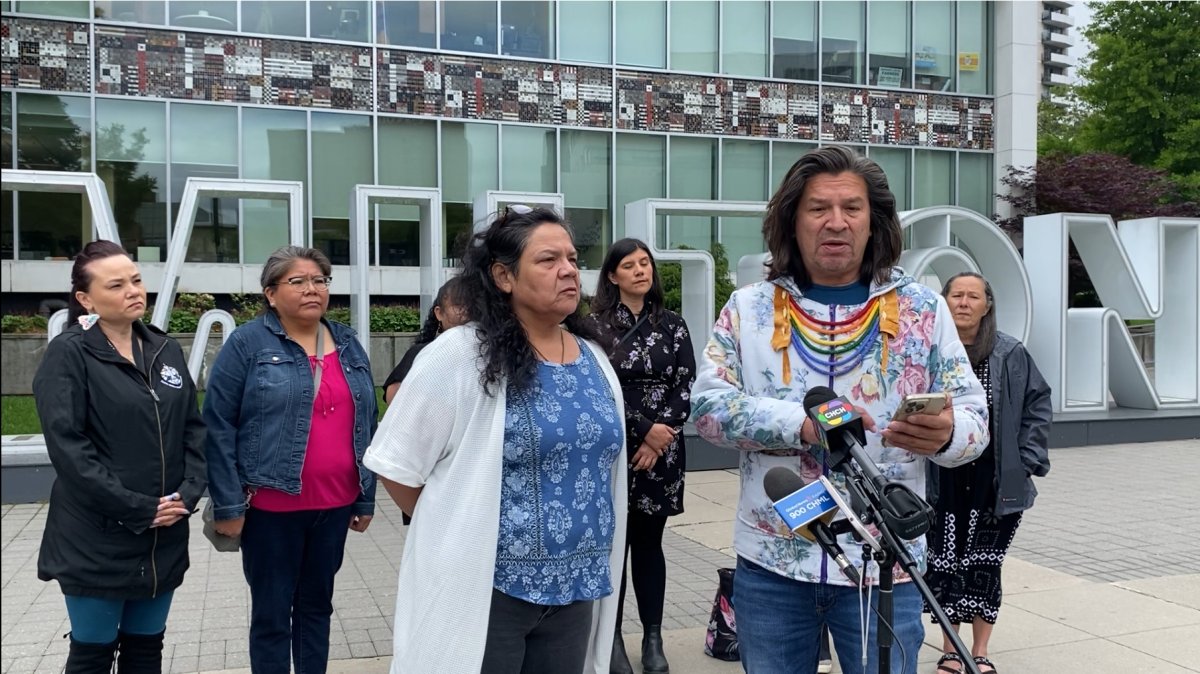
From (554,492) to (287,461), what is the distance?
1.79 m

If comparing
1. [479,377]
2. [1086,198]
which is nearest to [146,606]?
[479,377]

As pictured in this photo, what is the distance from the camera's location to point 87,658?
3.49 m

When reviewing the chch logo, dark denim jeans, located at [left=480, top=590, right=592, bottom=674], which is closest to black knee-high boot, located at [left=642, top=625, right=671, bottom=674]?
dark denim jeans, located at [left=480, top=590, right=592, bottom=674]

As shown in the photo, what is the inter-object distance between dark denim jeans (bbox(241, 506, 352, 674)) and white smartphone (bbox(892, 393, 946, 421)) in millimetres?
2730

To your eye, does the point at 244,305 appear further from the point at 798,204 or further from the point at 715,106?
the point at 798,204

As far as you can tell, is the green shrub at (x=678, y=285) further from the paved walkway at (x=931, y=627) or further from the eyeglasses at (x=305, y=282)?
the eyeglasses at (x=305, y=282)

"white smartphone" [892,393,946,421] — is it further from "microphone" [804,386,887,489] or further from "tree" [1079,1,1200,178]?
"tree" [1079,1,1200,178]

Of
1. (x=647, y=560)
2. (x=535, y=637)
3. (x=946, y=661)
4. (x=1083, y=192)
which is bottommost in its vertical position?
(x=946, y=661)

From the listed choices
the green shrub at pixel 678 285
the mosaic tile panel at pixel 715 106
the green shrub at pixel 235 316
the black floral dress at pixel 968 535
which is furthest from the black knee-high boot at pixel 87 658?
the mosaic tile panel at pixel 715 106

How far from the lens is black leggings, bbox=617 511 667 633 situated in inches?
180

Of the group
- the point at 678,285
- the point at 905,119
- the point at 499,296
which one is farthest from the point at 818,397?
the point at 905,119

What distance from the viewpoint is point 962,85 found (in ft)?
70.9

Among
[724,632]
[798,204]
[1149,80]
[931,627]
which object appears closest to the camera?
[798,204]

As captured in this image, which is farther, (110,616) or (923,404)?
(110,616)
